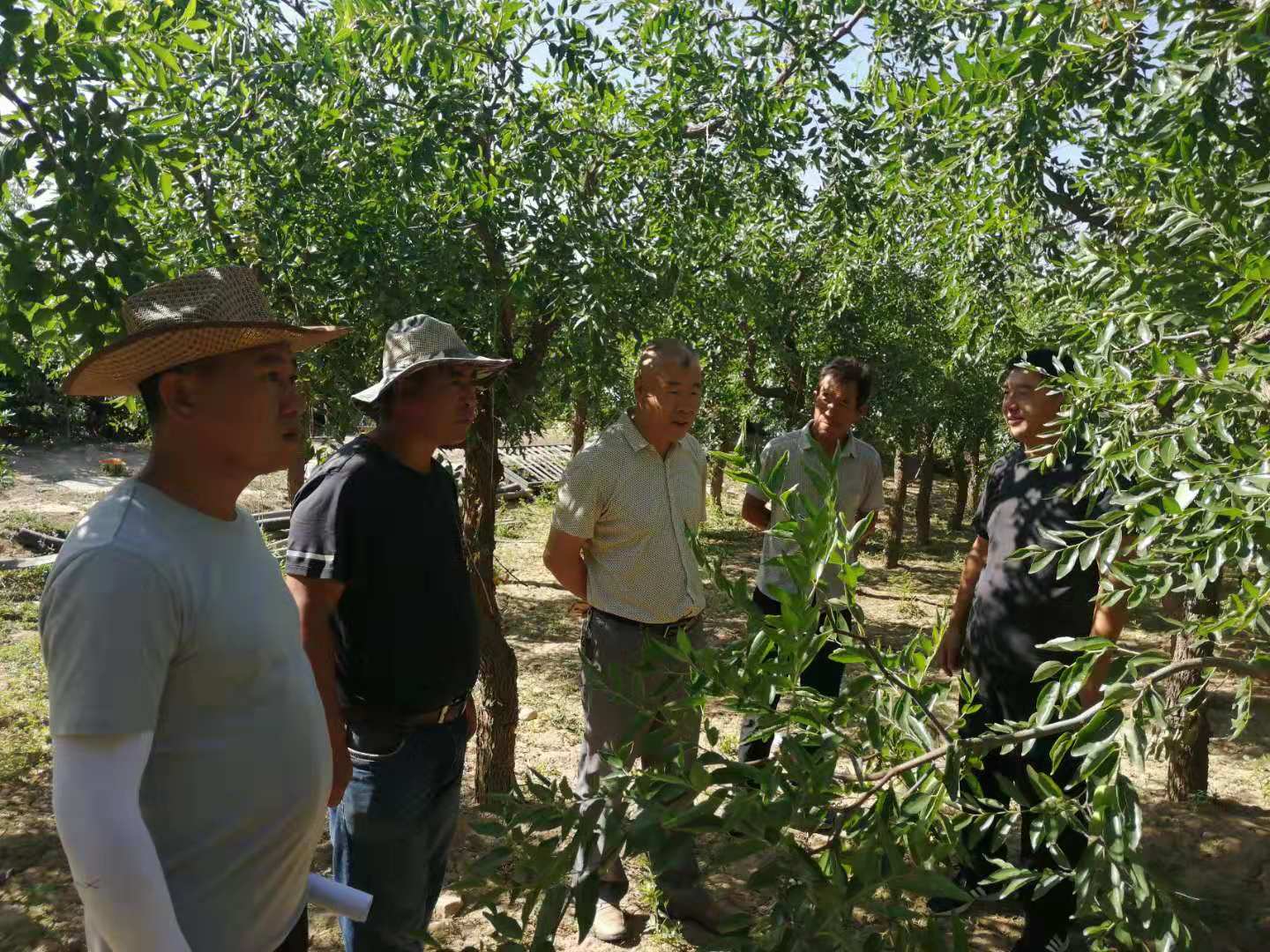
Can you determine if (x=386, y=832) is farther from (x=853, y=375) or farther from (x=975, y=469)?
(x=975, y=469)

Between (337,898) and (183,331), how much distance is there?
3.87ft

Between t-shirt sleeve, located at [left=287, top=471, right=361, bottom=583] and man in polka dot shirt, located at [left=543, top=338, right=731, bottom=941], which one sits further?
man in polka dot shirt, located at [left=543, top=338, right=731, bottom=941]

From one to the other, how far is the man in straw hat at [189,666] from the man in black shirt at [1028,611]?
236cm

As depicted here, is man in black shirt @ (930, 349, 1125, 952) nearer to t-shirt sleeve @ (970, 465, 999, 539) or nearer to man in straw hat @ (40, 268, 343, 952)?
t-shirt sleeve @ (970, 465, 999, 539)

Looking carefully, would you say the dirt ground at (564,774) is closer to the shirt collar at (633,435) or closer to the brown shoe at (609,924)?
the brown shoe at (609,924)

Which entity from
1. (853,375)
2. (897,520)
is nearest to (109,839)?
(853,375)

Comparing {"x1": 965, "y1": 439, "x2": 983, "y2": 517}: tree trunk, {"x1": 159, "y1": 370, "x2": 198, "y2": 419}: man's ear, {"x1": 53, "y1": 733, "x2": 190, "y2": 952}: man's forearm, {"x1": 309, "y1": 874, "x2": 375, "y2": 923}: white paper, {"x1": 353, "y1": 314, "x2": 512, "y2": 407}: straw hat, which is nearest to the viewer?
{"x1": 53, "y1": 733, "x2": 190, "y2": 952}: man's forearm

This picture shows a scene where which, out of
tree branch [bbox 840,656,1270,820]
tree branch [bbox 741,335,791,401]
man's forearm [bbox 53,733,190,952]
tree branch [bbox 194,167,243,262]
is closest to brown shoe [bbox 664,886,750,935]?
tree branch [bbox 840,656,1270,820]

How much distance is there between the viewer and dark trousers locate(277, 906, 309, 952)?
6.04ft

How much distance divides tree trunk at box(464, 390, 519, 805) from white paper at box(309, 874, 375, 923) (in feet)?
8.00

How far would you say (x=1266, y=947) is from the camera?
11.9ft

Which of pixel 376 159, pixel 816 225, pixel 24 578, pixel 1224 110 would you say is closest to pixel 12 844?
pixel 376 159

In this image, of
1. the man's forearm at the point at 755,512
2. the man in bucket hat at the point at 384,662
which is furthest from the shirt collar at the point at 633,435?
the man in bucket hat at the point at 384,662

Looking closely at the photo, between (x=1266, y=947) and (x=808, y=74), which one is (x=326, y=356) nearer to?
(x=808, y=74)
